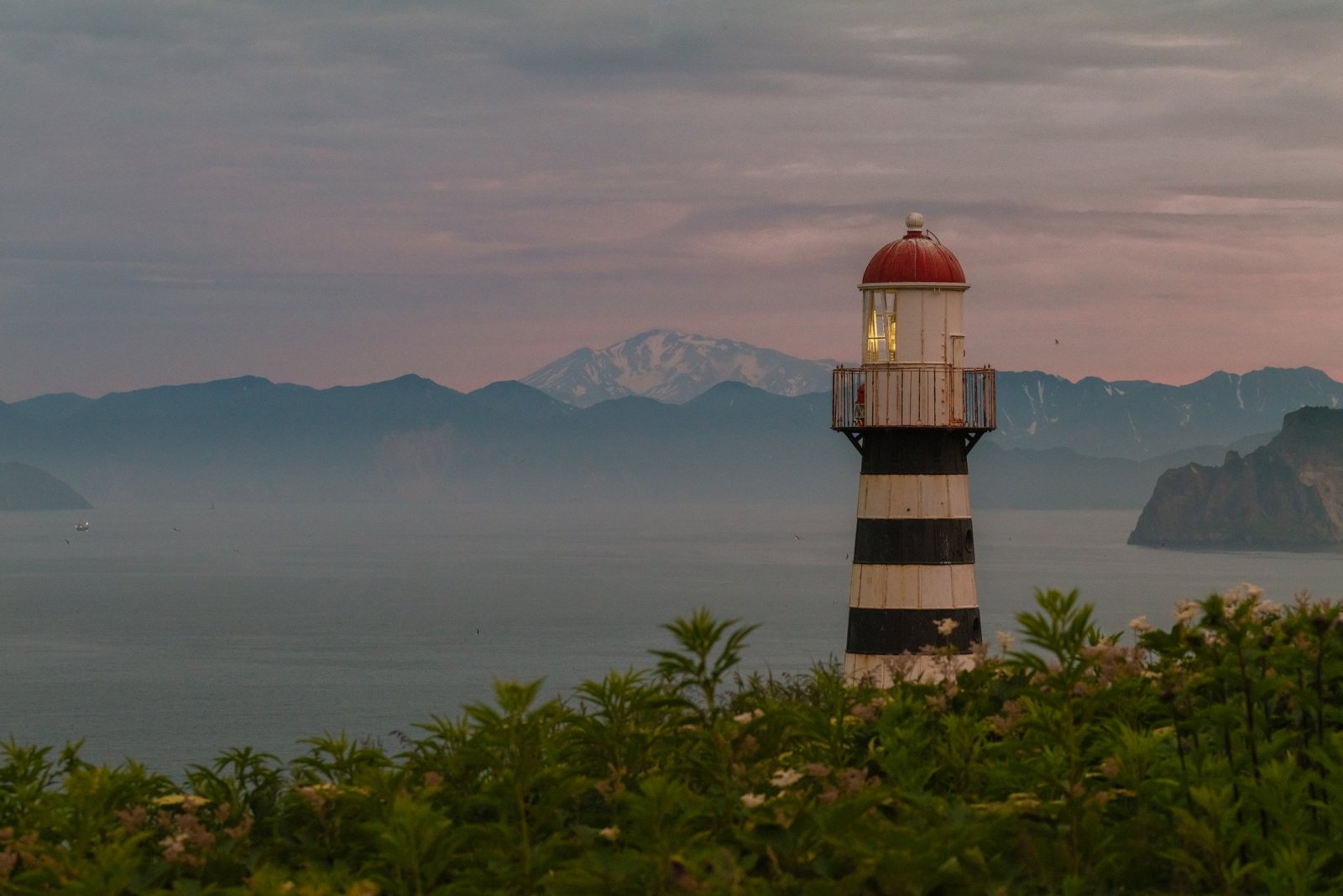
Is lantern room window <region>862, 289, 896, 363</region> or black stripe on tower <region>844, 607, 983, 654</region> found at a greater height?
lantern room window <region>862, 289, 896, 363</region>

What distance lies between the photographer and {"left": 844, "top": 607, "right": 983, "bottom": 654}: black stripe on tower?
22656 mm

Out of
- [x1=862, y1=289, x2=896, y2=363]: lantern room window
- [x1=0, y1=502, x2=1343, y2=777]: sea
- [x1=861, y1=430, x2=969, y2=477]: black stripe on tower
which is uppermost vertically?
[x1=862, y1=289, x2=896, y2=363]: lantern room window

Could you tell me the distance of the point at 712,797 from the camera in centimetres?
692

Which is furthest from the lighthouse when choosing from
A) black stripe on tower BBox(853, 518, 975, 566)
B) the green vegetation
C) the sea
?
the green vegetation

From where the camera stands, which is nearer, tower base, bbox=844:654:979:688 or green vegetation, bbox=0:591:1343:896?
green vegetation, bbox=0:591:1343:896

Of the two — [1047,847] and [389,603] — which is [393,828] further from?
[389,603]

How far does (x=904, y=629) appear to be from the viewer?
22.8 metres

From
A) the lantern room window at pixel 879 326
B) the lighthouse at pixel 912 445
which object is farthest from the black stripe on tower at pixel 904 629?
the lantern room window at pixel 879 326

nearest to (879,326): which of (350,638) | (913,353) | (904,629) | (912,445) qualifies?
(913,353)

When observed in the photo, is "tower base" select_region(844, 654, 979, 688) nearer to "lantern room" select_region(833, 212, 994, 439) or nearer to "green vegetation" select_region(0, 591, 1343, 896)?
"green vegetation" select_region(0, 591, 1343, 896)

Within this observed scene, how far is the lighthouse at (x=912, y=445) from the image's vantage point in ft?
74.9

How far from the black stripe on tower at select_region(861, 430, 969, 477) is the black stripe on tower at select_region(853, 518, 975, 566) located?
2.43ft

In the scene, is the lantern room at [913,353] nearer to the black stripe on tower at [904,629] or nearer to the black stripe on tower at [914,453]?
the black stripe on tower at [914,453]

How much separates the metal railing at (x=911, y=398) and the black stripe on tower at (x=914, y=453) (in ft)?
0.53
